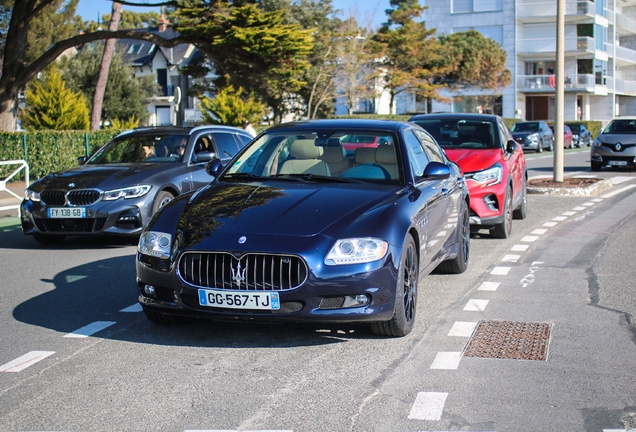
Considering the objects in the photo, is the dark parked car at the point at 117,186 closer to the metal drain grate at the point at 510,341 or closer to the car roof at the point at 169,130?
the car roof at the point at 169,130

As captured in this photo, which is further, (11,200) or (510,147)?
(11,200)

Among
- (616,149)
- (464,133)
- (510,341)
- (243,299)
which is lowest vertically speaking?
(510,341)

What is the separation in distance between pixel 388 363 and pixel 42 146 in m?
21.1

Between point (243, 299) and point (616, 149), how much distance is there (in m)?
23.9

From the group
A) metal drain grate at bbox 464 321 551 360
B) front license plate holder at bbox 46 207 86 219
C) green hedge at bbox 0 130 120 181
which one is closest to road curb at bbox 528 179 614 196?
front license plate holder at bbox 46 207 86 219

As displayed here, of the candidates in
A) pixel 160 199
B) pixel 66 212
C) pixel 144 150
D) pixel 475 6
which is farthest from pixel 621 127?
pixel 475 6

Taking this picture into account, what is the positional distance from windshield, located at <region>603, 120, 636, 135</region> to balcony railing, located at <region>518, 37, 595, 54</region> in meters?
43.0

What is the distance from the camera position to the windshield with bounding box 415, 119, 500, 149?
Answer: 40.7ft

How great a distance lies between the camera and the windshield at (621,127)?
28.3 metres

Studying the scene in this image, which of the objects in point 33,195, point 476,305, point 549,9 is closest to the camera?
point 476,305


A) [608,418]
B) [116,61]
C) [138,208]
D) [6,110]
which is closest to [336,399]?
[608,418]

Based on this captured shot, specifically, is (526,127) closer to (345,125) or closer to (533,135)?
(533,135)

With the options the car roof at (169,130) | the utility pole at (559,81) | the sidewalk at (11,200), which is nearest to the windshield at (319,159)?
the car roof at (169,130)

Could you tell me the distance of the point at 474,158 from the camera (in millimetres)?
11836
